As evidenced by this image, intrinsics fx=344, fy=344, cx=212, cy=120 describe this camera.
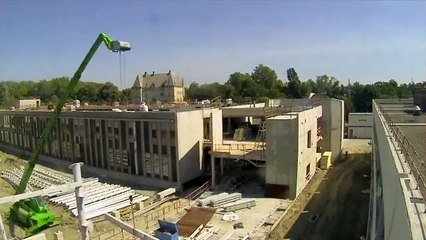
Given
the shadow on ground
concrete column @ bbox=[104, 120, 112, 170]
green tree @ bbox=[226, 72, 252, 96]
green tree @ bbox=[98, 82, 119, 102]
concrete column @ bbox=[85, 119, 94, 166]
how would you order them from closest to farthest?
the shadow on ground → concrete column @ bbox=[104, 120, 112, 170] → concrete column @ bbox=[85, 119, 94, 166] → green tree @ bbox=[226, 72, 252, 96] → green tree @ bbox=[98, 82, 119, 102]

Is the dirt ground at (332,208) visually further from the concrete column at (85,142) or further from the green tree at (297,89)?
the green tree at (297,89)

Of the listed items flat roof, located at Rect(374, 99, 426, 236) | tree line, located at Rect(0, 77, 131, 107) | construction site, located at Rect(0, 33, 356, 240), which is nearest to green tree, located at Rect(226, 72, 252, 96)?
tree line, located at Rect(0, 77, 131, 107)

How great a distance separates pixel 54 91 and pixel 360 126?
94010 mm

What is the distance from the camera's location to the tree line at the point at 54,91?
3447 inches

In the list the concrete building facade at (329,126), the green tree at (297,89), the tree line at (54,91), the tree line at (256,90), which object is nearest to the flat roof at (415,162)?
the concrete building facade at (329,126)

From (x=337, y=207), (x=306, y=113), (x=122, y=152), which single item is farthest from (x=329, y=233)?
(x=122, y=152)

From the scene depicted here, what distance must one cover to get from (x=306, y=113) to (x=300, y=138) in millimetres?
3112

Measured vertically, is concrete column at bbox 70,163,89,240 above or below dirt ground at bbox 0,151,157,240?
above

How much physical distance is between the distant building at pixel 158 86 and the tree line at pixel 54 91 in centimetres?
441

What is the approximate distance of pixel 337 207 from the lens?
2364cm

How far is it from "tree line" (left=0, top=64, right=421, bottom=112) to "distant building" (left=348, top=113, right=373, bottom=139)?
19.6 meters

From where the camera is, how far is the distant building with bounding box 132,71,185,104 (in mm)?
89438

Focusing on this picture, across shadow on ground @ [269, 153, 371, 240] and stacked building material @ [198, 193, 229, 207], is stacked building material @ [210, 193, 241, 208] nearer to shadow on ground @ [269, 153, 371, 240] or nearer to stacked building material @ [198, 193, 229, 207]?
stacked building material @ [198, 193, 229, 207]

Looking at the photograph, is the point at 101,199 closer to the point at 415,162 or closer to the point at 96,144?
the point at 96,144
